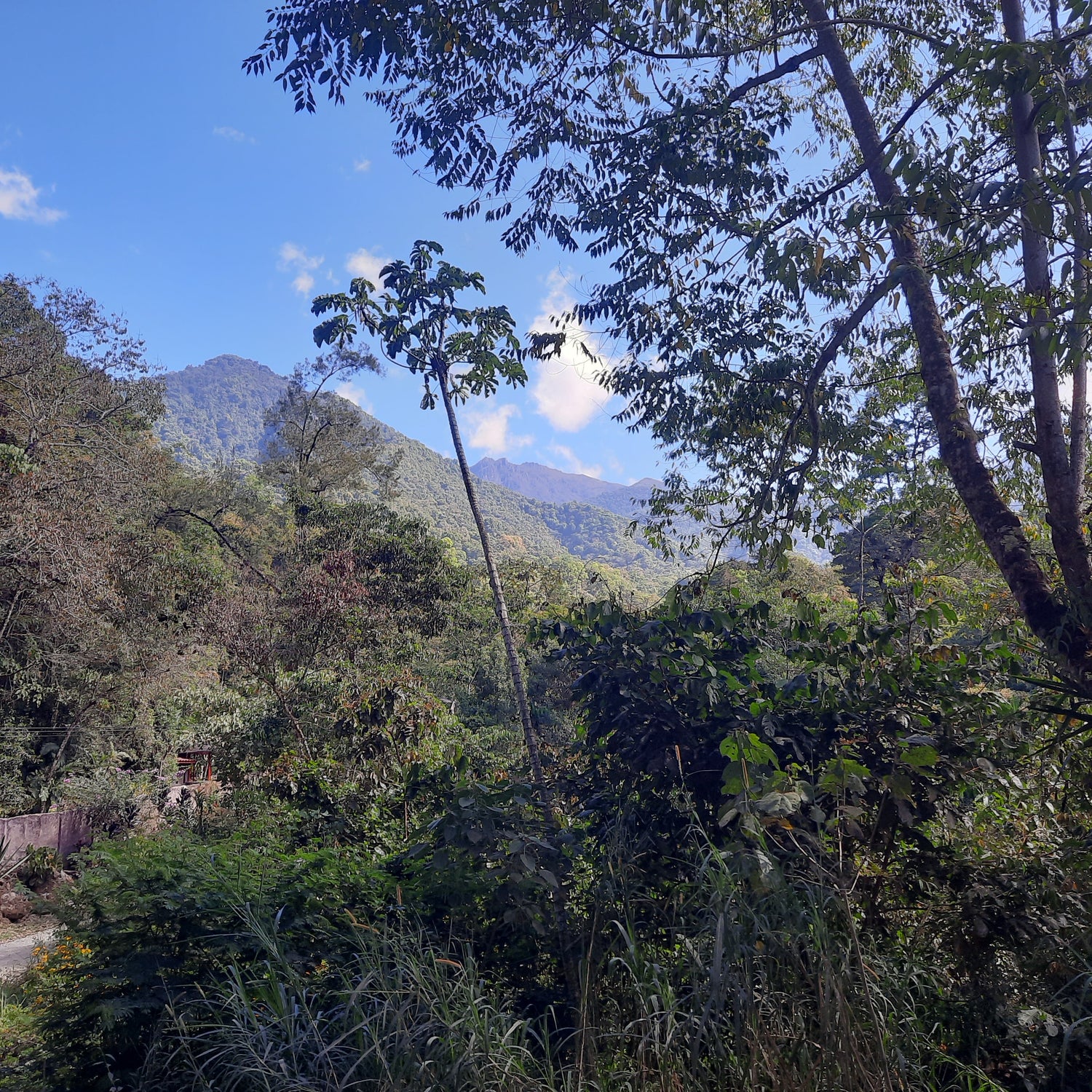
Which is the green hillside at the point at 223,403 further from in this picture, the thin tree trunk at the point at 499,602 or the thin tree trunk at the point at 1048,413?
the thin tree trunk at the point at 1048,413

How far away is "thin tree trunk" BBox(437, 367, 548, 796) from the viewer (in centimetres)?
512

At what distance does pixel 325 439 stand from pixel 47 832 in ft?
51.4

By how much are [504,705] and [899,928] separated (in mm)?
14169

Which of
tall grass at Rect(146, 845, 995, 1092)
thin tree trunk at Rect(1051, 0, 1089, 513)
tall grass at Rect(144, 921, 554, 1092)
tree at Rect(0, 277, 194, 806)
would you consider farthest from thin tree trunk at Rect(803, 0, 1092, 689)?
tree at Rect(0, 277, 194, 806)

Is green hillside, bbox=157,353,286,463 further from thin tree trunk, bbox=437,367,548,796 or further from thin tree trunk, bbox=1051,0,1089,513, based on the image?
thin tree trunk, bbox=1051,0,1089,513

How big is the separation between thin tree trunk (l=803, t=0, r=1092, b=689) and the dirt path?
8.20 meters

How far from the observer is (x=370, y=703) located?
7.04 metres

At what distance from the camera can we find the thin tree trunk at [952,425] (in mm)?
3252

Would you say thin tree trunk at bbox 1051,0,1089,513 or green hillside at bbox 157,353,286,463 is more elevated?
green hillside at bbox 157,353,286,463

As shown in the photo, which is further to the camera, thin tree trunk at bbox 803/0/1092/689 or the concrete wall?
the concrete wall

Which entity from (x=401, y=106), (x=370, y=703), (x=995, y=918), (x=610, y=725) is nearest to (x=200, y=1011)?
(x=610, y=725)

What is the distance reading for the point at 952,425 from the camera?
12.4 feet

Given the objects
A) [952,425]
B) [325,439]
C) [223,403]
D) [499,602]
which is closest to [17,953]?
[499,602]

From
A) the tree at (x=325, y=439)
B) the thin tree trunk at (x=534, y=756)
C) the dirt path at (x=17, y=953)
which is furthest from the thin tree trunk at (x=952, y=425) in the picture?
the tree at (x=325, y=439)
